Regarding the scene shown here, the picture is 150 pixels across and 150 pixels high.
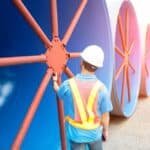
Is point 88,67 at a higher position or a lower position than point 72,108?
higher

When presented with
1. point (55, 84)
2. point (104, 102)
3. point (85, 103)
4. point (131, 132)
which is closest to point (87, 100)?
point (85, 103)

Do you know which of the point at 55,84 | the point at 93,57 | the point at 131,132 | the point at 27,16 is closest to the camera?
the point at 93,57

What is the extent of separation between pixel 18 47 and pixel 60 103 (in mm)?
738

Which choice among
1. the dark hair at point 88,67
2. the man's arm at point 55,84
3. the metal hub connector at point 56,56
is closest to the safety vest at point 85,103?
the dark hair at point 88,67

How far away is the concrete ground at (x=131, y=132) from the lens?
181 inches

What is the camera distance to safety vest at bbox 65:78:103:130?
264 cm

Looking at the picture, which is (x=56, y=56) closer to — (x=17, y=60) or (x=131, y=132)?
(x=17, y=60)

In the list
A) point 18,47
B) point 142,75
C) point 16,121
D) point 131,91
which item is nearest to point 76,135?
point 16,121

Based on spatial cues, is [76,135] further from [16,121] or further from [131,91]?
[131,91]

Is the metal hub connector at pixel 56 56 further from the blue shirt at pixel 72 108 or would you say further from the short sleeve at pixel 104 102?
the short sleeve at pixel 104 102

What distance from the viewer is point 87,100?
2.65 m

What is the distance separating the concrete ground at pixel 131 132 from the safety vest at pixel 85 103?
6.33 ft

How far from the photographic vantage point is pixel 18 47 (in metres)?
3.55

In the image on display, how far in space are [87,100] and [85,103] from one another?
0.09 ft
